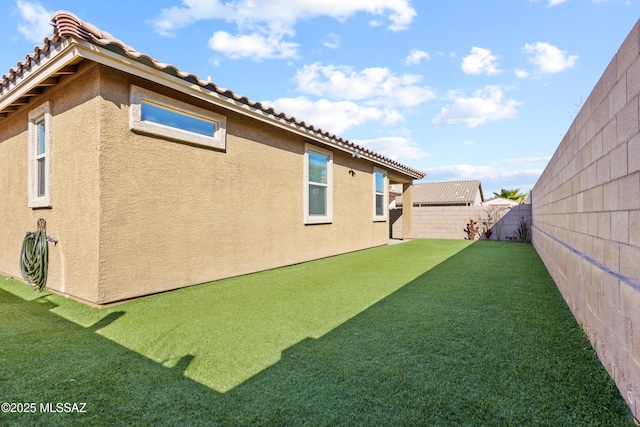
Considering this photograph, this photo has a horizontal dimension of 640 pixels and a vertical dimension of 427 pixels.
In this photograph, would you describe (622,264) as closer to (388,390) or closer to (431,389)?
(431,389)

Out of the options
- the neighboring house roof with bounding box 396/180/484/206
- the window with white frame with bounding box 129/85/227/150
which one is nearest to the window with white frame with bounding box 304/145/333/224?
the window with white frame with bounding box 129/85/227/150

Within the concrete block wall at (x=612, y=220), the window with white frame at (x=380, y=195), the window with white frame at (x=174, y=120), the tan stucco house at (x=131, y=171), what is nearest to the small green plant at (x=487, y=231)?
the window with white frame at (x=380, y=195)

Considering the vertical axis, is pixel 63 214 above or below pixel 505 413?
above

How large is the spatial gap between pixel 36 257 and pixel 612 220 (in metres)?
7.43

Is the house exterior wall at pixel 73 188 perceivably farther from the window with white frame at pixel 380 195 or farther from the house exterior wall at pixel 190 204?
the window with white frame at pixel 380 195

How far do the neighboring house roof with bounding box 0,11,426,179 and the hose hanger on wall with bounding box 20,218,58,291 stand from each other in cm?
221

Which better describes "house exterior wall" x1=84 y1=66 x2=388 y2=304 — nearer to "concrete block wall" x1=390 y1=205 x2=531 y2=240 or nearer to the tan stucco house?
the tan stucco house

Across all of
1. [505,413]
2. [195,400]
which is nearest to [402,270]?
[505,413]

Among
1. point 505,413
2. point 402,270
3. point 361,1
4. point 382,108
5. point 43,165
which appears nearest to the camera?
point 505,413

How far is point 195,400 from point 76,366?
1282mm

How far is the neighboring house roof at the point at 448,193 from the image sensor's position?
34150 millimetres

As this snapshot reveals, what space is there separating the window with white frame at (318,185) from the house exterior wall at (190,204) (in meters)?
0.25

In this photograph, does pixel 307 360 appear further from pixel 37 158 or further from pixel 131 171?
pixel 37 158

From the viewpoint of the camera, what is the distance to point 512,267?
725 cm
